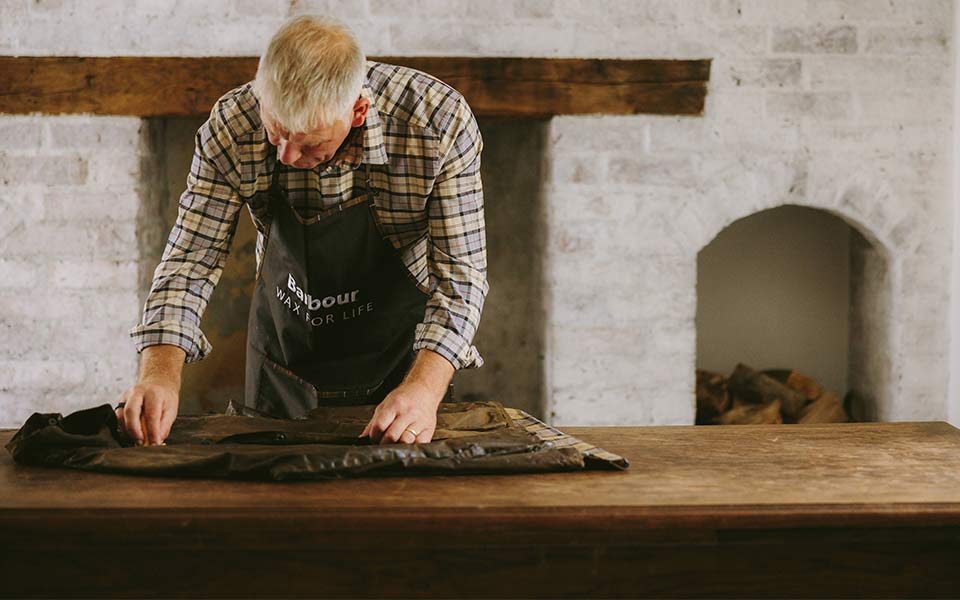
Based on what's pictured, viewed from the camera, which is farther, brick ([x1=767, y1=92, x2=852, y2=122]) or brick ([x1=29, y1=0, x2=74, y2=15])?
brick ([x1=767, y1=92, x2=852, y2=122])

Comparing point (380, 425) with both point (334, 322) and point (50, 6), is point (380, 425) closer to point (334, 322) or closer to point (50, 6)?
point (334, 322)

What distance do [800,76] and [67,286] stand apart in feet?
8.42

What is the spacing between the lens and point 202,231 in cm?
215

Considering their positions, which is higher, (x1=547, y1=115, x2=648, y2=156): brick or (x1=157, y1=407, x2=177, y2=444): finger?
(x1=547, y1=115, x2=648, y2=156): brick

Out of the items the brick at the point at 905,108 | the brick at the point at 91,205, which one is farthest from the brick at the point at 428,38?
the brick at the point at 905,108

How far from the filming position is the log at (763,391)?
153 inches

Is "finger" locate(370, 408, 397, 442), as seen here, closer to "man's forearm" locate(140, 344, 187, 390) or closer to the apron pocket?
"man's forearm" locate(140, 344, 187, 390)

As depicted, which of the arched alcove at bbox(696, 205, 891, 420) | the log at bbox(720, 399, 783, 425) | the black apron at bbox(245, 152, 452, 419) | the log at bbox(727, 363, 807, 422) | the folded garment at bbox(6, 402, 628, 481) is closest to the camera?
the folded garment at bbox(6, 402, 628, 481)

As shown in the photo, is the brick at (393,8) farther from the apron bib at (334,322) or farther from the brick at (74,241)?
the apron bib at (334,322)

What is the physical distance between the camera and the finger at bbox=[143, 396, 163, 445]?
1838mm

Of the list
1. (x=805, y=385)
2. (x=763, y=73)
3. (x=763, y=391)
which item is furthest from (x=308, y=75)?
(x=805, y=385)

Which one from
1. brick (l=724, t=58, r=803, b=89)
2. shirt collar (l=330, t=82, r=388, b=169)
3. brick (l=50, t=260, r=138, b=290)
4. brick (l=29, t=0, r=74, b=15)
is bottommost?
brick (l=50, t=260, r=138, b=290)

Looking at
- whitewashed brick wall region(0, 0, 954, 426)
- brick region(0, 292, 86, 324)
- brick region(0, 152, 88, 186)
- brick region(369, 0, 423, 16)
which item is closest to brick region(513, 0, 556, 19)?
whitewashed brick wall region(0, 0, 954, 426)

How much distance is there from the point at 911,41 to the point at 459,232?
206 centimetres
